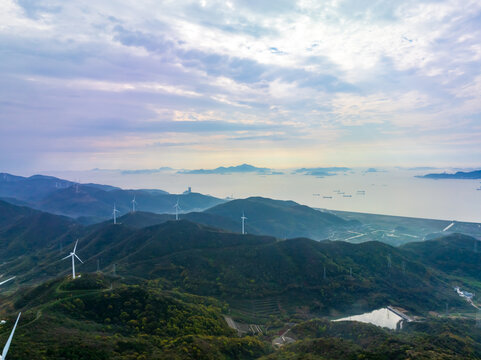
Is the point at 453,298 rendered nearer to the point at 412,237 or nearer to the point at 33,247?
the point at 412,237

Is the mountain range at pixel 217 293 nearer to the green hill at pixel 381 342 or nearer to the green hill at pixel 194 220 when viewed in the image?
the green hill at pixel 381 342

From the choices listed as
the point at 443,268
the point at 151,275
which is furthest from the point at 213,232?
the point at 443,268

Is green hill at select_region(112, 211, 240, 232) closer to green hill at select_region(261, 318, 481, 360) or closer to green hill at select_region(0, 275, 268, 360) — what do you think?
green hill at select_region(0, 275, 268, 360)

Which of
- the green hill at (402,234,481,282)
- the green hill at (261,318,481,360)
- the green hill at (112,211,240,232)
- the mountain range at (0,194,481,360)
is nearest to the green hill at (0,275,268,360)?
the mountain range at (0,194,481,360)

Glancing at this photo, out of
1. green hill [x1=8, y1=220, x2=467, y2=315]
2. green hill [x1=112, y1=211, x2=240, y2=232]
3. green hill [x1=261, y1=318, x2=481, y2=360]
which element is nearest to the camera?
green hill [x1=261, y1=318, x2=481, y2=360]

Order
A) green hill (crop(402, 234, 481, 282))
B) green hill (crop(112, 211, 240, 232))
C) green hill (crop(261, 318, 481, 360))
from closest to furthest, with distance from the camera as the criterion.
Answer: green hill (crop(261, 318, 481, 360)) < green hill (crop(402, 234, 481, 282)) < green hill (crop(112, 211, 240, 232))

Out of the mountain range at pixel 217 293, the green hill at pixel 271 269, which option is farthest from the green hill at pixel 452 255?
the green hill at pixel 271 269

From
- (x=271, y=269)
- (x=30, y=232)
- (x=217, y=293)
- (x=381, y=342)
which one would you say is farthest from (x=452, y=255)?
(x=30, y=232)

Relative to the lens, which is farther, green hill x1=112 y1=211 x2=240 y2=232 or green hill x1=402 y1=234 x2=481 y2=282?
green hill x1=112 y1=211 x2=240 y2=232

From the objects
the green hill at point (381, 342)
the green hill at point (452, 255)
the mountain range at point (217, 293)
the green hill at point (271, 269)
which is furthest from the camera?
the green hill at point (452, 255)

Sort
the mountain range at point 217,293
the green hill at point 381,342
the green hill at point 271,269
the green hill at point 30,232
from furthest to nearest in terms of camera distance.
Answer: the green hill at point 30,232 → the green hill at point 271,269 → the mountain range at point 217,293 → the green hill at point 381,342

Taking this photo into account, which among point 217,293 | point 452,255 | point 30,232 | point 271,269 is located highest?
point 30,232

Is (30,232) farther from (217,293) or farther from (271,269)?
(271,269)
